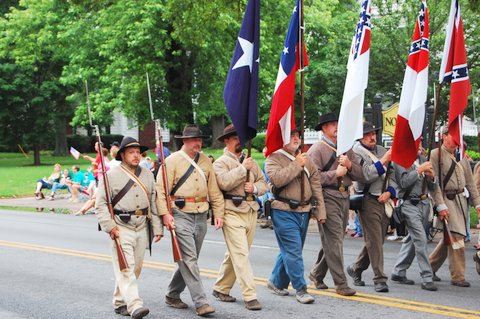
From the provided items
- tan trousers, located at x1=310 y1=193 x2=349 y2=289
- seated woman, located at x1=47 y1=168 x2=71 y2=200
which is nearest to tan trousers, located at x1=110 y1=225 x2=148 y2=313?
tan trousers, located at x1=310 y1=193 x2=349 y2=289

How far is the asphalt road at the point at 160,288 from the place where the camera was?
8.23 m

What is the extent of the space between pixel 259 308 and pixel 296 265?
0.65 metres

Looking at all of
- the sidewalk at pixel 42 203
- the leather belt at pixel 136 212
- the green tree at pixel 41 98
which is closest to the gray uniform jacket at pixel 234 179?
the leather belt at pixel 136 212

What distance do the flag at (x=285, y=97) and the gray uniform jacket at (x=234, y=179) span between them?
399mm

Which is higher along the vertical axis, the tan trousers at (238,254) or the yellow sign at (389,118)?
the yellow sign at (389,118)

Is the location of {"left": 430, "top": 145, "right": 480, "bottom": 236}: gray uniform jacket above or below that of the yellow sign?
below

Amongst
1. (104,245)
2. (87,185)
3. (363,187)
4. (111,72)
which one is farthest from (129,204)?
(111,72)

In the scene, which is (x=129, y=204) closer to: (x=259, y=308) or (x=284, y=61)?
(x=259, y=308)

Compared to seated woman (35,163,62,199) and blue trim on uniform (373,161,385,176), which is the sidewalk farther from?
blue trim on uniform (373,161,385,176)

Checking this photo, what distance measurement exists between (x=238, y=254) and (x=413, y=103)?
9.89 feet

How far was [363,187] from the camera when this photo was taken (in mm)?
9641

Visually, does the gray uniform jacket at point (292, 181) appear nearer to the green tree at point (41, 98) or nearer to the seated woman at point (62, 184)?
the seated woman at point (62, 184)

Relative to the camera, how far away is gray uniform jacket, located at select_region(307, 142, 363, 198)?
9172 millimetres

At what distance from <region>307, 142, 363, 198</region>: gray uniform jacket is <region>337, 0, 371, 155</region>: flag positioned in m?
0.32
